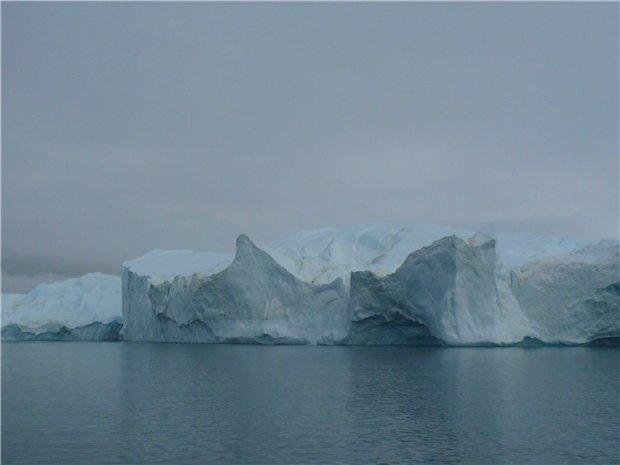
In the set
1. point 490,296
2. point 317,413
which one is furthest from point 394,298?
point 317,413

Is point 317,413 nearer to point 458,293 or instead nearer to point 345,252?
point 458,293

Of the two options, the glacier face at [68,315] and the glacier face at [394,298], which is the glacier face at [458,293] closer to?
the glacier face at [394,298]

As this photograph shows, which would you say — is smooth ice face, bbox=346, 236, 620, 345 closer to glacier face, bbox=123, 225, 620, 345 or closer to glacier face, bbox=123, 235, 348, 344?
glacier face, bbox=123, 225, 620, 345

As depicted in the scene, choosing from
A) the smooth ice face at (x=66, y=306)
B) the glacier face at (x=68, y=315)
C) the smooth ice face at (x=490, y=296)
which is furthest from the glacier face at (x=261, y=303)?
the smooth ice face at (x=66, y=306)

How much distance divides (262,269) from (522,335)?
11.2 m

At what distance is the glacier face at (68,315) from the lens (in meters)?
41.8

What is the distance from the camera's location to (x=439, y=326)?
81.7 ft

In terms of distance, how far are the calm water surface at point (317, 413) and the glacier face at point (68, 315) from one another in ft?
73.0

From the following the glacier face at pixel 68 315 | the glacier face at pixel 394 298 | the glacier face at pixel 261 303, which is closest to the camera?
the glacier face at pixel 394 298

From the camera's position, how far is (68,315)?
42344mm

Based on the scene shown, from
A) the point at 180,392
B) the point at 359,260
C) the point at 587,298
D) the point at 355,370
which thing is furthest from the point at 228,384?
the point at 359,260

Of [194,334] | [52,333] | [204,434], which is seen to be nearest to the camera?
[204,434]

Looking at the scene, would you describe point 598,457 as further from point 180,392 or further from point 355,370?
point 355,370

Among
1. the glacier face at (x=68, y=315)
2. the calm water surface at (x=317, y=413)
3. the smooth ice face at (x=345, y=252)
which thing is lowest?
the calm water surface at (x=317, y=413)
